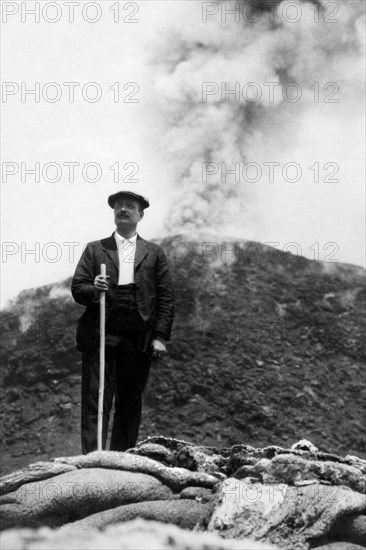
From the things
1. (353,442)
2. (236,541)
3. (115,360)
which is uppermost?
(115,360)

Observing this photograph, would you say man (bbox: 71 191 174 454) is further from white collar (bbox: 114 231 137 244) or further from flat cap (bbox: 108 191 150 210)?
white collar (bbox: 114 231 137 244)

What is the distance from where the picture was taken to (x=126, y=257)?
690 cm

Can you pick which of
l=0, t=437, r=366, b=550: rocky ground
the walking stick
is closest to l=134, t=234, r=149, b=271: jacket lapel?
the walking stick

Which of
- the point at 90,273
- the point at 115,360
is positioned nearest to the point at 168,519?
the point at 115,360

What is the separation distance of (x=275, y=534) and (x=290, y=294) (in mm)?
15213

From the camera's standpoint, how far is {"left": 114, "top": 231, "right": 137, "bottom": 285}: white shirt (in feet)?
22.2

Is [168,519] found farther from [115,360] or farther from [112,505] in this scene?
[115,360]

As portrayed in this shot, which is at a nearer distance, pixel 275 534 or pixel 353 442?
pixel 275 534

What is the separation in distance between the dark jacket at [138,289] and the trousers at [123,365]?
62 mm

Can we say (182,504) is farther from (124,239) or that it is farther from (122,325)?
(124,239)

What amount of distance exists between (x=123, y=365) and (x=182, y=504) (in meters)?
1.84

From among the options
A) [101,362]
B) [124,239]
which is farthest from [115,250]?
[101,362]

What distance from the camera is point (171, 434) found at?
15.1 m

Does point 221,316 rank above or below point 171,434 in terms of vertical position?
above
